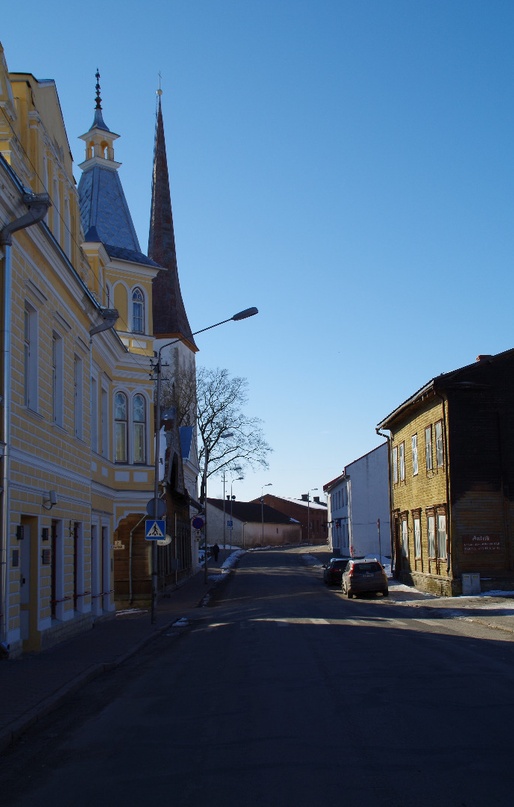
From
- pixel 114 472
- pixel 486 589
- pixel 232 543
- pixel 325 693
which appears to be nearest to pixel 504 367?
pixel 486 589

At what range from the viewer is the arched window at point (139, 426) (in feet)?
94.8

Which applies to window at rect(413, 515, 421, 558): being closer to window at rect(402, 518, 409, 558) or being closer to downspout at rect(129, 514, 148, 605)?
window at rect(402, 518, 409, 558)

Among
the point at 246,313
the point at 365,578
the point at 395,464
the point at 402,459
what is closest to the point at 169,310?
the point at 395,464

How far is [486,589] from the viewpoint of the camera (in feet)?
94.3

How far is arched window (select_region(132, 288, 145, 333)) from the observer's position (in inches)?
1155

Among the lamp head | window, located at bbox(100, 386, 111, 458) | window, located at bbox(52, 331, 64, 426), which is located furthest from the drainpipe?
window, located at bbox(100, 386, 111, 458)

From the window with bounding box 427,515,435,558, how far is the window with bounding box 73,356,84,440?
15.7 meters

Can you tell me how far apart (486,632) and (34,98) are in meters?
14.0

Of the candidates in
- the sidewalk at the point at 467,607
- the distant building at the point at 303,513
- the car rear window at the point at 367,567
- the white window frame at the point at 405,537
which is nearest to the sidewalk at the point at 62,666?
the sidewalk at the point at 467,607

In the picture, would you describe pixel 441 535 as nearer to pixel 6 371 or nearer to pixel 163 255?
pixel 6 371

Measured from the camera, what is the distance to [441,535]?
30.9m

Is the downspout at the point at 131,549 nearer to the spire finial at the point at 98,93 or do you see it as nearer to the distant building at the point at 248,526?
the spire finial at the point at 98,93

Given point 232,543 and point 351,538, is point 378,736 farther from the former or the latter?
point 232,543

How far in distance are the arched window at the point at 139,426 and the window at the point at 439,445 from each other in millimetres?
10218
